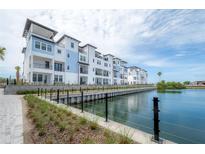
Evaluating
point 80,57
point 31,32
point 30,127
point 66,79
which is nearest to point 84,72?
point 80,57

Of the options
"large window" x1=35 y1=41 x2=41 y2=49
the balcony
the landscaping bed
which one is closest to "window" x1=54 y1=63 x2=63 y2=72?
the balcony

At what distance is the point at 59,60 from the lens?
24.4 meters

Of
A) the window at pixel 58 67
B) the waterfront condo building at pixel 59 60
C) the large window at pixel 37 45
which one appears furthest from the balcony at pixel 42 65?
the large window at pixel 37 45

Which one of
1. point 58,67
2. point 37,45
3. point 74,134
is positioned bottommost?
point 74,134

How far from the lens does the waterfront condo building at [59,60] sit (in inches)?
801

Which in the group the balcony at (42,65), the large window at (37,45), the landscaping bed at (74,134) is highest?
the large window at (37,45)

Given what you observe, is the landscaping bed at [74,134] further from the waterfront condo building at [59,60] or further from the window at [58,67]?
the window at [58,67]

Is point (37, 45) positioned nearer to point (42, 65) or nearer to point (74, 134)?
point (42, 65)

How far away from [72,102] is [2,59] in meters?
18.5

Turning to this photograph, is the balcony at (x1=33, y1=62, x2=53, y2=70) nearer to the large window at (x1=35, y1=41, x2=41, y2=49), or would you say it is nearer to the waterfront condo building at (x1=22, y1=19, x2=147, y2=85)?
the waterfront condo building at (x1=22, y1=19, x2=147, y2=85)

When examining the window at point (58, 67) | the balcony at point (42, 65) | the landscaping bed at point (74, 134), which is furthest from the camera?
the window at point (58, 67)

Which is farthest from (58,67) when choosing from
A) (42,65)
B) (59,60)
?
(42,65)

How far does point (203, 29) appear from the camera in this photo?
680 cm

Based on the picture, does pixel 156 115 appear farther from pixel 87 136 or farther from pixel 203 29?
pixel 203 29
